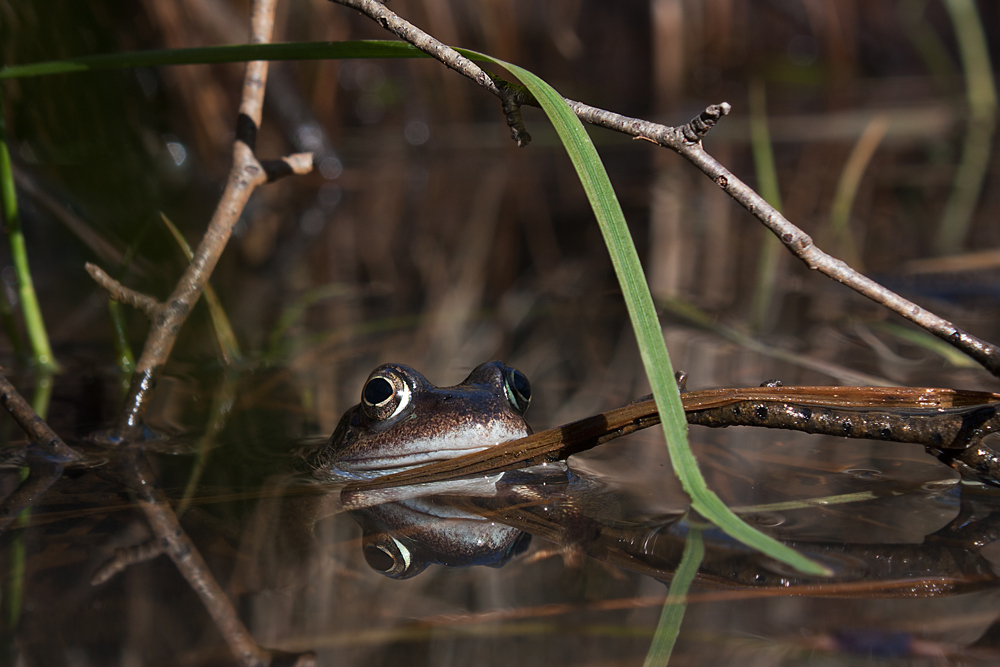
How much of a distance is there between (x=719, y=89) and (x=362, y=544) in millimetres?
9899

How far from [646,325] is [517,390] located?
956 mm

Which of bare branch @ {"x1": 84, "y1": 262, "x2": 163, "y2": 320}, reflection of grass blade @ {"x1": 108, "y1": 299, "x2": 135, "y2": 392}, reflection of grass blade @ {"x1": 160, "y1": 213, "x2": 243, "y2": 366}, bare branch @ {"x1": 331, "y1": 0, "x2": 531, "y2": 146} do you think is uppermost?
reflection of grass blade @ {"x1": 160, "y1": 213, "x2": 243, "y2": 366}

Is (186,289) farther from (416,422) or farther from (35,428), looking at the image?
(416,422)

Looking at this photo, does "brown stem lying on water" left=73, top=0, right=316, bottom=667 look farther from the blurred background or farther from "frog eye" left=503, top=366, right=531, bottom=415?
"frog eye" left=503, top=366, right=531, bottom=415

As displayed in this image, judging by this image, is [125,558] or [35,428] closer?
[125,558]

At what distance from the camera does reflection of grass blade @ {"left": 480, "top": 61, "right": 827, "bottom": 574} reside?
1.27 metres

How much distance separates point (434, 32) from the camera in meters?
6.47

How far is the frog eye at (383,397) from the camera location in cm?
224

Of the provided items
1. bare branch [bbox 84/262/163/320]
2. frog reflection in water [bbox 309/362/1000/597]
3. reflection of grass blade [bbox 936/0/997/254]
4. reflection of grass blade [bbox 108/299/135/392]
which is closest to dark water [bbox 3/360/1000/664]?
frog reflection in water [bbox 309/362/1000/597]

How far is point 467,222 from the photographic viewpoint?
18.1 ft

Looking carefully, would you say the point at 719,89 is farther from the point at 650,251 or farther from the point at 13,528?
the point at 13,528

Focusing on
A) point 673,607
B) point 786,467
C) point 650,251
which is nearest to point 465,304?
point 650,251

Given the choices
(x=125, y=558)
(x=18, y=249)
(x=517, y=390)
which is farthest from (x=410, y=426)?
(x=18, y=249)

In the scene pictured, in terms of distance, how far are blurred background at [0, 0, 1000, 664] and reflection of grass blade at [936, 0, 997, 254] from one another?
30 millimetres
